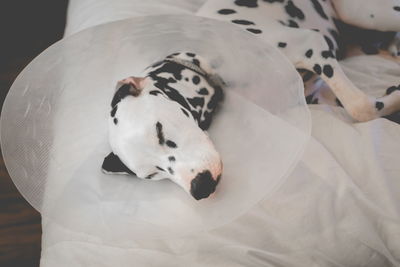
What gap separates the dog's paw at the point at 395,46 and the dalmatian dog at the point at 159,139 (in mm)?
1016

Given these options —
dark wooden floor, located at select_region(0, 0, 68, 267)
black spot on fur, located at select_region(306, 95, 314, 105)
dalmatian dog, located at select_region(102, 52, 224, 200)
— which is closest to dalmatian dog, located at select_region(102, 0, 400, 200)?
dalmatian dog, located at select_region(102, 52, 224, 200)

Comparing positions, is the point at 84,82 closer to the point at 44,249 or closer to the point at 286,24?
the point at 44,249

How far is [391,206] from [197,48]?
85 cm

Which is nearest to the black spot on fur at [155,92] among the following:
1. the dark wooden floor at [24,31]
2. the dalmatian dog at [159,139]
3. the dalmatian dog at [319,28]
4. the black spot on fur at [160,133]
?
the dalmatian dog at [159,139]

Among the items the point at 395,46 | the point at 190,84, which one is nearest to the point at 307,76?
the point at 395,46

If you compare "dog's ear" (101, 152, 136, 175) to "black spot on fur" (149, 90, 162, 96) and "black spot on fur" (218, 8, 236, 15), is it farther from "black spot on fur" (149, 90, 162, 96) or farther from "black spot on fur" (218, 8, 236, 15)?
"black spot on fur" (218, 8, 236, 15)

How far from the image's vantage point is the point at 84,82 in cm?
154

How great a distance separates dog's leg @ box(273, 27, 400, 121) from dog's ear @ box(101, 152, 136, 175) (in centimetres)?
76

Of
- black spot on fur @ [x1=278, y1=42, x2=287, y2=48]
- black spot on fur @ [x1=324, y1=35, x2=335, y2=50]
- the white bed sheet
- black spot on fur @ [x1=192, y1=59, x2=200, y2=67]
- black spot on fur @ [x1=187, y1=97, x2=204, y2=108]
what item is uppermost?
black spot on fur @ [x1=192, y1=59, x2=200, y2=67]

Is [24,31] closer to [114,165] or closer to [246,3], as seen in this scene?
[246,3]

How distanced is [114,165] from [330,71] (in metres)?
0.87

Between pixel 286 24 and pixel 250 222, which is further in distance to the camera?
pixel 286 24

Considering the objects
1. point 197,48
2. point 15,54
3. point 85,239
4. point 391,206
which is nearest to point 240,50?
point 197,48

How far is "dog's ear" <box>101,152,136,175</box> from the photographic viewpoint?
1249 millimetres
